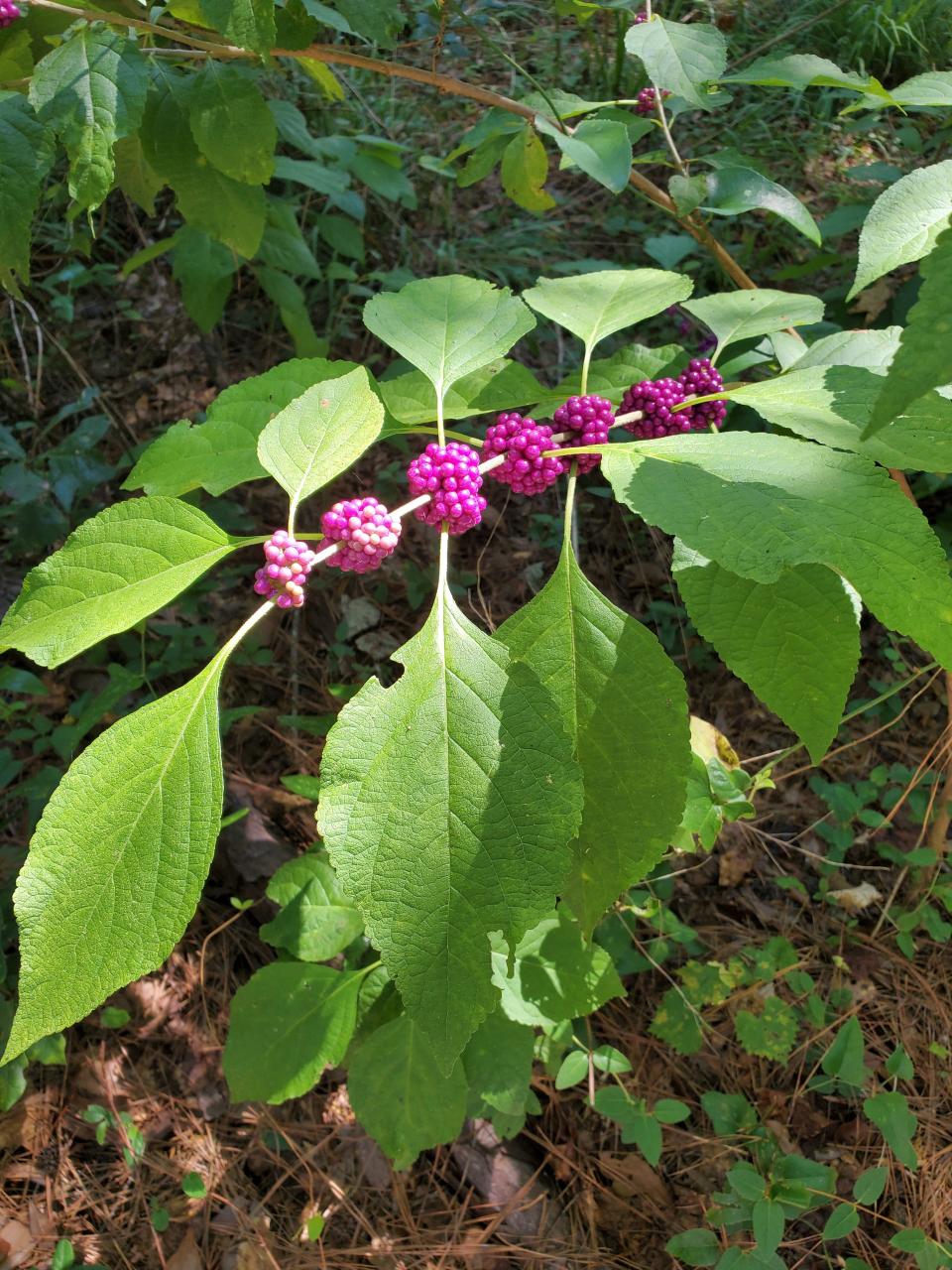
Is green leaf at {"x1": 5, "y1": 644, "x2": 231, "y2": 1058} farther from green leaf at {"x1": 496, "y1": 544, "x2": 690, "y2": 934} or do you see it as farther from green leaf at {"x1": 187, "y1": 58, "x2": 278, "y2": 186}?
green leaf at {"x1": 187, "y1": 58, "x2": 278, "y2": 186}

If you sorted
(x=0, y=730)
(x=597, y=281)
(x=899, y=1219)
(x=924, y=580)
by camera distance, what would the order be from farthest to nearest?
(x=0, y=730), (x=899, y=1219), (x=597, y=281), (x=924, y=580)

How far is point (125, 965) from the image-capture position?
0.87 meters

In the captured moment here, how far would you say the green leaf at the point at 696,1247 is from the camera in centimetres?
184

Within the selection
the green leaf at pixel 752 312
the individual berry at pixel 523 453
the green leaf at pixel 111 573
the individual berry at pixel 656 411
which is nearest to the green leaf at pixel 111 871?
the green leaf at pixel 111 573

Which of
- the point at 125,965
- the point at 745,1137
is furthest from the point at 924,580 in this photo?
the point at 745,1137

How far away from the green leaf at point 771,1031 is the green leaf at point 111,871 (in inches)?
67.9

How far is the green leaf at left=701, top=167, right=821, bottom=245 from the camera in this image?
157 centimetres

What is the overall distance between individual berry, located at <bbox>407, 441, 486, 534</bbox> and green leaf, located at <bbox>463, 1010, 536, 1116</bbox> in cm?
117

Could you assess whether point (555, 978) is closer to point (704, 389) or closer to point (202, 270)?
point (704, 389)

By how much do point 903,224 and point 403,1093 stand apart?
171 centimetres

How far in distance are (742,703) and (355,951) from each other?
1513mm

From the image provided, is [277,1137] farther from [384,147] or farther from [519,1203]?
[384,147]

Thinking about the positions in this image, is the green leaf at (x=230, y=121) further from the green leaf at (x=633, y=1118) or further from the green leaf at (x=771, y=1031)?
the green leaf at (x=771, y=1031)

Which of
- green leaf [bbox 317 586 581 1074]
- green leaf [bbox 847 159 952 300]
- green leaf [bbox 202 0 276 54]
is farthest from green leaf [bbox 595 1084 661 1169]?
green leaf [bbox 202 0 276 54]
